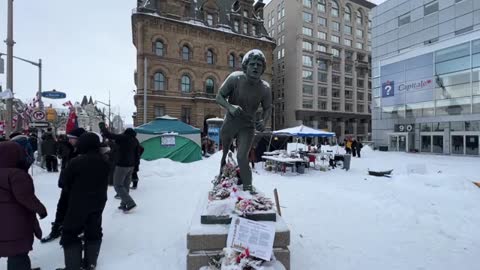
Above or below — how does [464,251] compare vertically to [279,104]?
below

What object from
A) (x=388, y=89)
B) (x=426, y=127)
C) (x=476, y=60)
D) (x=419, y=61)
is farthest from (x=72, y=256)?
(x=388, y=89)

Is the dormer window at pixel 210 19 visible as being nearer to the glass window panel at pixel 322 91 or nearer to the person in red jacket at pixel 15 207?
the glass window panel at pixel 322 91

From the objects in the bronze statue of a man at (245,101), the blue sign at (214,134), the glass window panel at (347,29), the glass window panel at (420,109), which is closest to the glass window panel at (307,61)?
the glass window panel at (347,29)

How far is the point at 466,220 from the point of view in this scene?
571cm

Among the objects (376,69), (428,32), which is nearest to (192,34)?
(376,69)

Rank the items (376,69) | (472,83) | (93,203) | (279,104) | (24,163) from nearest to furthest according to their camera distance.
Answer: (24,163)
(93,203)
(472,83)
(376,69)
(279,104)

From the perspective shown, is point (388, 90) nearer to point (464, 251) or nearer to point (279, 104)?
point (279, 104)

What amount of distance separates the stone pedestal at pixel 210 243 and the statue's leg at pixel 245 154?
114 cm

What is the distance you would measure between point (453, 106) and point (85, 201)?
33319mm

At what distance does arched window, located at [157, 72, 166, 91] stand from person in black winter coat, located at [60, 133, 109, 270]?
32251 millimetres

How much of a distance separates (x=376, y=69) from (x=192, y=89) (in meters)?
24.9

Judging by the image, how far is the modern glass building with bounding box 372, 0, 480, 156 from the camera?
84.8 ft

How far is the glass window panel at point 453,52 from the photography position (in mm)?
25938

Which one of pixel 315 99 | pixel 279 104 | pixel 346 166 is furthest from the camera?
pixel 279 104
